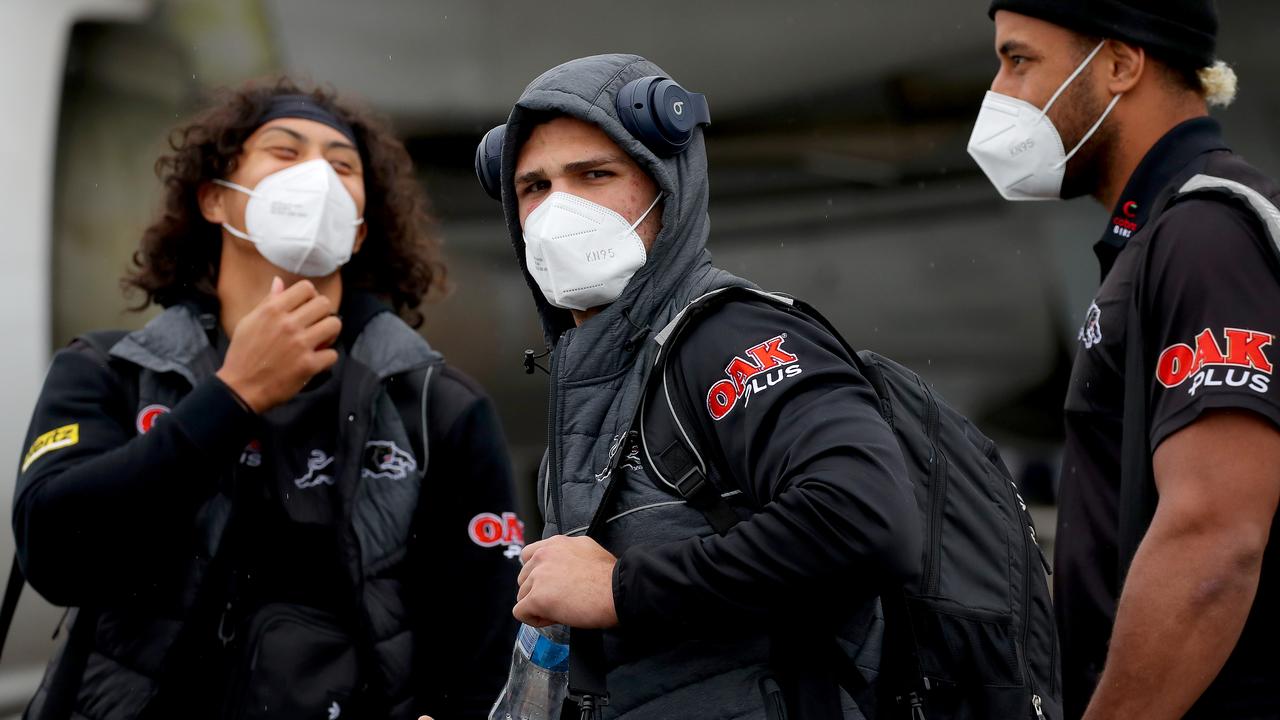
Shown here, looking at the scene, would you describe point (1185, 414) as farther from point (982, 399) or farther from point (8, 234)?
point (8, 234)

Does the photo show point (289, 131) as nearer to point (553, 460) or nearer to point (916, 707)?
point (553, 460)

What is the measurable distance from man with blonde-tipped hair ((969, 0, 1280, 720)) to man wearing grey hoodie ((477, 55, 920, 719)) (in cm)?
46

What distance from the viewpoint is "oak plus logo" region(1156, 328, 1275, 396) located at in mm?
1806

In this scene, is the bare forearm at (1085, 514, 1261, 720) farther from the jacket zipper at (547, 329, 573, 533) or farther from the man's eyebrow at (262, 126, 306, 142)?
the man's eyebrow at (262, 126, 306, 142)

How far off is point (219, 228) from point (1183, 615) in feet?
6.70

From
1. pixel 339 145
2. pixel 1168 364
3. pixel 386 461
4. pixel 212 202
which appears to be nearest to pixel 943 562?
pixel 1168 364

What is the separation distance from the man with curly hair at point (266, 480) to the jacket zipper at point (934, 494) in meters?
1.04

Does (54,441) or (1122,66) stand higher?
(1122,66)

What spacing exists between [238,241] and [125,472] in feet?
2.12

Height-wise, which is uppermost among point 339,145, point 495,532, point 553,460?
point 339,145

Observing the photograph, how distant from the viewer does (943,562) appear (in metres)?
1.71

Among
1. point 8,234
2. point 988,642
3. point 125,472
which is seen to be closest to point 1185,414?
point 988,642

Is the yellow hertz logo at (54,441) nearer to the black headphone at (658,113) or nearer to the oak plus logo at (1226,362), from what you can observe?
the black headphone at (658,113)

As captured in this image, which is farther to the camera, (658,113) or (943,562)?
(658,113)
